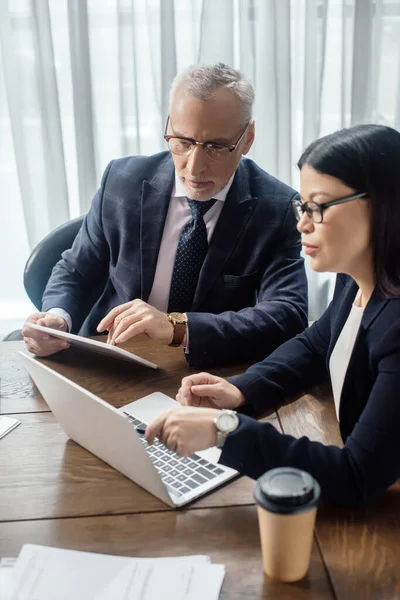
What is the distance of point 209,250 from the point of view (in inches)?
71.0

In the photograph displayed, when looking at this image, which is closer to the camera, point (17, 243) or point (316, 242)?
point (316, 242)

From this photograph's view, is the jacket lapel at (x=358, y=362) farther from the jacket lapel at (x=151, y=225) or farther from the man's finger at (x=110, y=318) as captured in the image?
the jacket lapel at (x=151, y=225)

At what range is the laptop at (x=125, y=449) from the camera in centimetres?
104

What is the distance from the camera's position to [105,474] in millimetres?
1166

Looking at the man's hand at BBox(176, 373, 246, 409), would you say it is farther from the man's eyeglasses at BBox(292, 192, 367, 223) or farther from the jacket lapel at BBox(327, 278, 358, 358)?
the man's eyeglasses at BBox(292, 192, 367, 223)

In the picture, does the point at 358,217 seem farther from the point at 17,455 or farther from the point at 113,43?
the point at 113,43

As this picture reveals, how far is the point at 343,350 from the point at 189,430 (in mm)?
375

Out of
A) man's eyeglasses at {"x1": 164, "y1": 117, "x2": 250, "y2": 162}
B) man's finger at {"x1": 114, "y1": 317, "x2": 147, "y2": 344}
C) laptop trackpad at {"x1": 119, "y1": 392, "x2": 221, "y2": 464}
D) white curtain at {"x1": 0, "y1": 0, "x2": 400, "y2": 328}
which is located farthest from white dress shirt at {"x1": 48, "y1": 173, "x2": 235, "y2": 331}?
white curtain at {"x1": 0, "y1": 0, "x2": 400, "y2": 328}

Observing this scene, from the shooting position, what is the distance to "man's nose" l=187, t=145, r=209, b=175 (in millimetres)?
1720

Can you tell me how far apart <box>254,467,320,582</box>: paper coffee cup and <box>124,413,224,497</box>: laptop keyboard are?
214mm

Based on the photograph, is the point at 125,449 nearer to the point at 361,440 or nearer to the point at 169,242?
the point at 361,440

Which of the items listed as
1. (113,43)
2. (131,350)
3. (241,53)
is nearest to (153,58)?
(113,43)

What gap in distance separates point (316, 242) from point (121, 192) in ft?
2.72

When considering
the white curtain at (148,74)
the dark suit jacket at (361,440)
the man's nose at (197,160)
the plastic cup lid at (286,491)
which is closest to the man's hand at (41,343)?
the man's nose at (197,160)
